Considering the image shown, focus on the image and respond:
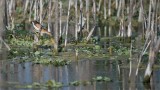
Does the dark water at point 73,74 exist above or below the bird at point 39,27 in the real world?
below

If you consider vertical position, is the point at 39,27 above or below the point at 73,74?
above

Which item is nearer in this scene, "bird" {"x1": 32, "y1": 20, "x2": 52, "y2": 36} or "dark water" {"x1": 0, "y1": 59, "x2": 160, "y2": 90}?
"dark water" {"x1": 0, "y1": 59, "x2": 160, "y2": 90}

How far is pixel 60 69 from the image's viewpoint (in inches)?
693

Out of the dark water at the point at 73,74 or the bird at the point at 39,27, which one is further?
the bird at the point at 39,27

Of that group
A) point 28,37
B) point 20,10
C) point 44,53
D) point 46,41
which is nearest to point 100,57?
point 44,53

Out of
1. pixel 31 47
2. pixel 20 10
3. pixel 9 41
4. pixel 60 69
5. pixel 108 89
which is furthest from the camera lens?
pixel 20 10

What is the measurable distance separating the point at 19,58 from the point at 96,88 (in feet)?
18.1

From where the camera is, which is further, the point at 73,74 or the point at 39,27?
the point at 39,27

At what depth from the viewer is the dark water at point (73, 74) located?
14.7m

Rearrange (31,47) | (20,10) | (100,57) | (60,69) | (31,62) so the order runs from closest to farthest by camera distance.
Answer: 1. (60,69)
2. (31,62)
3. (100,57)
4. (31,47)
5. (20,10)

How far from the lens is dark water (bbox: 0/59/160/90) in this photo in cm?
1473

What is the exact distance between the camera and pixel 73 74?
1672cm

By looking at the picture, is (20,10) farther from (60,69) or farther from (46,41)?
(60,69)

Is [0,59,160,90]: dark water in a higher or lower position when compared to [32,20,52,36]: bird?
lower
